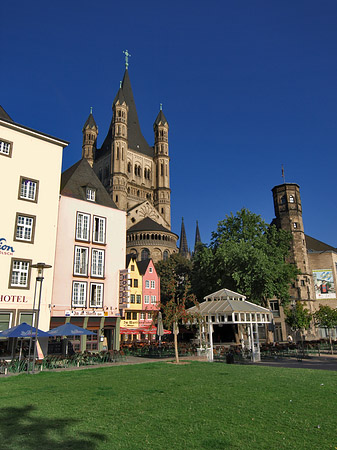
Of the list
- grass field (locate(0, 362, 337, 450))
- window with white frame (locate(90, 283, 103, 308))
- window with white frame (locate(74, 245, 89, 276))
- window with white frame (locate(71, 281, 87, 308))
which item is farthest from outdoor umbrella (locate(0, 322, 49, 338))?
window with white frame (locate(90, 283, 103, 308))

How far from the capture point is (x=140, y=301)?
50.4 meters

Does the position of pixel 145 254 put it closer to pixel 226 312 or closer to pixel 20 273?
pixel 226 312

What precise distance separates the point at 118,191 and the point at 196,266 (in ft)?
162

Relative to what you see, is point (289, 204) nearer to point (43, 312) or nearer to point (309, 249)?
point (309, 249)

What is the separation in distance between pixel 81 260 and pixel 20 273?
217 inches

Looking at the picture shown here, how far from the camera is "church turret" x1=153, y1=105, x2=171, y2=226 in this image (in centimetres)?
9900

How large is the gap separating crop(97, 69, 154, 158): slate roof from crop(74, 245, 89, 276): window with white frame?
74.1 m

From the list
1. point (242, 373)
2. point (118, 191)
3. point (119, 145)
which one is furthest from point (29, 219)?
point (119, 145)

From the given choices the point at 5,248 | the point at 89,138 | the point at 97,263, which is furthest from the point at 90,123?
the point at 5,248

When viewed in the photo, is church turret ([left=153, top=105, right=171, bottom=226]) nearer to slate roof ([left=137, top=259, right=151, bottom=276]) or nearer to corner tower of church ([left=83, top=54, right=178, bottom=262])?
corner tower of church ([left=83, top=54, right=178, bottom=262])

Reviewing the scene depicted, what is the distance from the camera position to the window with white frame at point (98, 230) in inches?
1165

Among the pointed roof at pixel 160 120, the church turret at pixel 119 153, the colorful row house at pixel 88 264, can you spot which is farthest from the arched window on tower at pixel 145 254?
the colorful row house at pixel 88 264

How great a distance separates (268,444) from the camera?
621 centimetres

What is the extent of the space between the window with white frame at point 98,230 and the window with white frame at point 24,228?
18.7 ft
